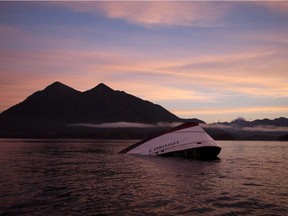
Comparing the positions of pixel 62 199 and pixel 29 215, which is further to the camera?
pixel 62 199

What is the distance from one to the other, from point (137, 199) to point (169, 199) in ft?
8.04

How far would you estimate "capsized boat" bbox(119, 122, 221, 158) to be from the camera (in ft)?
207

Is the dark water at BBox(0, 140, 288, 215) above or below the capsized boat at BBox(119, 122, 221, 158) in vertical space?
below

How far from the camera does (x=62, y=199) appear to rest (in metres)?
22.5

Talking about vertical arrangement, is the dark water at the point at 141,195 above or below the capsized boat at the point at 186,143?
below

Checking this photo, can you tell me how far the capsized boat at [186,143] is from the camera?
63.0m

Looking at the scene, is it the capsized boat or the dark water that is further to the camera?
the capsized boat

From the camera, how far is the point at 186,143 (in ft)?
210

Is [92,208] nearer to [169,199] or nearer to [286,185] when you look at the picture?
[169,199]

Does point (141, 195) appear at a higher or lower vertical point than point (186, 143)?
lower

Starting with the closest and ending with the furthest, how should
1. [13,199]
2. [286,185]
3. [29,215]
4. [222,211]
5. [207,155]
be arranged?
[29,215]
[222,211]
[13,199]
[286,185]
[207,155]

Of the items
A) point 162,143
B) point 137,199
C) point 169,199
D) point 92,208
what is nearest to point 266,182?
point 169,199

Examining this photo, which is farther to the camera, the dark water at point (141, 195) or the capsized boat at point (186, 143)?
the capsized boat at point (186, 143)

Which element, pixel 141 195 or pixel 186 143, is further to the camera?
pixel 186 143
